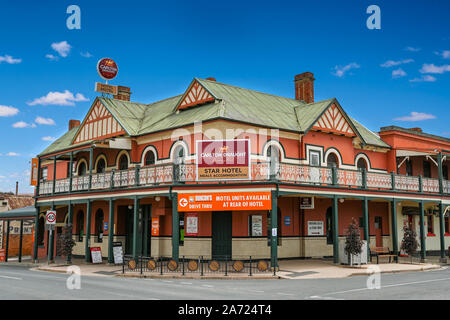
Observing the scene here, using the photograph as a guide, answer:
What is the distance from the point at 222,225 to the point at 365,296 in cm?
1096

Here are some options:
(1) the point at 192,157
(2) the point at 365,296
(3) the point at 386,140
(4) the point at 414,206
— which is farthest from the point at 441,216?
(2) the point at 365,296

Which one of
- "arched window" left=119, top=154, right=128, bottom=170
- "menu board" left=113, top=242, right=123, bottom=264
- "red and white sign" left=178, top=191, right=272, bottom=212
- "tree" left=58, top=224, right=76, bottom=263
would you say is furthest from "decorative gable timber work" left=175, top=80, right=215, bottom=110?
"tree" left=58, top=224, right=76, bottom=263

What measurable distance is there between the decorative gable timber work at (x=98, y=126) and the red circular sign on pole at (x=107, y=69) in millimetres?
Answer: 1916

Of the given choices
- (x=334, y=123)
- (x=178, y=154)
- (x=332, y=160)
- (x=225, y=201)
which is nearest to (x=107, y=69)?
(x=178, y=154)

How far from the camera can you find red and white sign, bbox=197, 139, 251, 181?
780 inches

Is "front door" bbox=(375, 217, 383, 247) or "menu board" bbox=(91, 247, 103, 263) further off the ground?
"front door" bbox=(375, 217, 383, 247)

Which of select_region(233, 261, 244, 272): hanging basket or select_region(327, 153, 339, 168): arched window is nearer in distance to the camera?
select_region(233, 261, 244, 272): hanging basket

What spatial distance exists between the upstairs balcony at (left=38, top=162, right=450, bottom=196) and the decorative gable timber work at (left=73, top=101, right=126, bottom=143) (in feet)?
9.59

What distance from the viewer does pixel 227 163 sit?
67.4 ft

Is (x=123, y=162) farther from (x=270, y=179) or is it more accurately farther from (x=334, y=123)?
(x=334, y=123)

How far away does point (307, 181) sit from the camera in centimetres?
2119

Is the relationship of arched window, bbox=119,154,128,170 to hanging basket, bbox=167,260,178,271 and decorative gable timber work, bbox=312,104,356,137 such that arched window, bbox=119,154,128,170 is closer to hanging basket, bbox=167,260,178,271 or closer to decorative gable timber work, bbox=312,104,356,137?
hanging basket, bbox=167,260,178,271

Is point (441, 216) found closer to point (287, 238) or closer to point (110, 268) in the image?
point (287, 238)

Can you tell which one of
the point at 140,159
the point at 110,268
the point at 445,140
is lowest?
the point at 110,268
